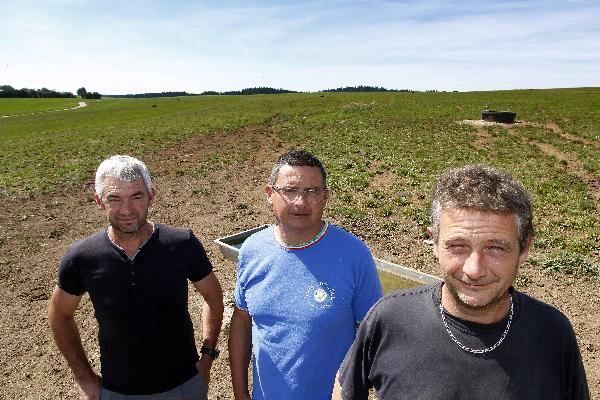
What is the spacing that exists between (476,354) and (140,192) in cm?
290

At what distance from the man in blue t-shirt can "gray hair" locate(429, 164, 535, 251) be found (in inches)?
44.0

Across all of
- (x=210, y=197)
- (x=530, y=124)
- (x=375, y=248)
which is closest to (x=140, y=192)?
(x=375, y=248)

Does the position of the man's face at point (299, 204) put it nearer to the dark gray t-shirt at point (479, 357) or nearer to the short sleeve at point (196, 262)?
the short sleeve at point (196, 262)

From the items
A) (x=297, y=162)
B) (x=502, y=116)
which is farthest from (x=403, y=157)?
(x=297, y=162)

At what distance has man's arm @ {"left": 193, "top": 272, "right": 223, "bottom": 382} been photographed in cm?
414

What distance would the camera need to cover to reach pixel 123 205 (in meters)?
3.73

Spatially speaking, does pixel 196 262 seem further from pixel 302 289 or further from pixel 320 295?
pixel 320 295

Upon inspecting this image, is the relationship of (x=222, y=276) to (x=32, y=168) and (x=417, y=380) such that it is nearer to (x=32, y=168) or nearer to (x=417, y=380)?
(x=417, y=380)

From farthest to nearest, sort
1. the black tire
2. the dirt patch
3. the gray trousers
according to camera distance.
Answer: the black tire
the dirt patch
the gray trousers

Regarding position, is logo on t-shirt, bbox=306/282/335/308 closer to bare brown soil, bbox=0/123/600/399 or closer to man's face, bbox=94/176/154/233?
man's face, bbox=94/176/154/233

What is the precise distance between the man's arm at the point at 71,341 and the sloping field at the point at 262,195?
9.12 feet

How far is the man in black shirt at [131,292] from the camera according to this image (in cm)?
372

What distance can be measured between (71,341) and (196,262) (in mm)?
1368

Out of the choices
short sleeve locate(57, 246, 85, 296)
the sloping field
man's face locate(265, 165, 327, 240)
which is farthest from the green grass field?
short sleeve locate(57, 246, 85, 296)
